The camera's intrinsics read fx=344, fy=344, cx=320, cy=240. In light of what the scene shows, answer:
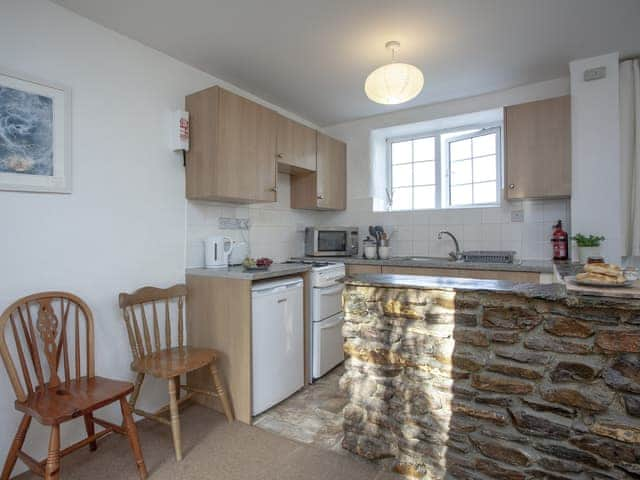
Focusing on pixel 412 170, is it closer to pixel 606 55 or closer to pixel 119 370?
pixel 606 55

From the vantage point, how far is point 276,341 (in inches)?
94.8

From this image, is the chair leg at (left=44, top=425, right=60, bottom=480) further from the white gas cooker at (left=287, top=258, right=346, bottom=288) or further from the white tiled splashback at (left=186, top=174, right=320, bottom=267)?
the white gas cooker at (left=287, top=258, right=346, bottom=288)

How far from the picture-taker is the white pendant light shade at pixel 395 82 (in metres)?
1.99

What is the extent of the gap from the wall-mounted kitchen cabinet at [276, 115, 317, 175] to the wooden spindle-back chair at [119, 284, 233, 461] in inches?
55.1

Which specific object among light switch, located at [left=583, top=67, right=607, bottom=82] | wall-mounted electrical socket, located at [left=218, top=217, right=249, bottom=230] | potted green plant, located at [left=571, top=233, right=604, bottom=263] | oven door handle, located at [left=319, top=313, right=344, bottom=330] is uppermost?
light switch, located at [left=583, top=67, right=607, bottom=82]

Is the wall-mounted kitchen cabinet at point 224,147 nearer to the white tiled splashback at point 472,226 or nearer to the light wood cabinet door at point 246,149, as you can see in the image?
the light wood cabinet door at point 246,149

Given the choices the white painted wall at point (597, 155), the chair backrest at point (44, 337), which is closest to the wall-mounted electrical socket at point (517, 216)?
the white painted wall at point (597, 155)

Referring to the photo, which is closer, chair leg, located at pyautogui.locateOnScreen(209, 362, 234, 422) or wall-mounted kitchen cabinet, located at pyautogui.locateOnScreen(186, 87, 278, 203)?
chair leg, located at pyautogui.locateOnScreen(209, 362, 234, 422)

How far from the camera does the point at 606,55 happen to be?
2484 mm

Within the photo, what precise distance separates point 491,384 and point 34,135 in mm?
2499

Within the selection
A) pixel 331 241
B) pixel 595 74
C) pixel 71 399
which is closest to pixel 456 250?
pixel 331 241

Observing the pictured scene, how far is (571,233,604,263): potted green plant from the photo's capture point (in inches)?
95.1

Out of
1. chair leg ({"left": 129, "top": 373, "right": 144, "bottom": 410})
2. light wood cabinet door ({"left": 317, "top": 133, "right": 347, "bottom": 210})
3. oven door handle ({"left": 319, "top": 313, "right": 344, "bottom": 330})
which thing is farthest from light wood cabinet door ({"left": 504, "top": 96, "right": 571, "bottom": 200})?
chair leg ({"left": 129, "top": 373, "right": 144, "bottom": 410})

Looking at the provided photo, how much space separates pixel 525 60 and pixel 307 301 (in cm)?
247
